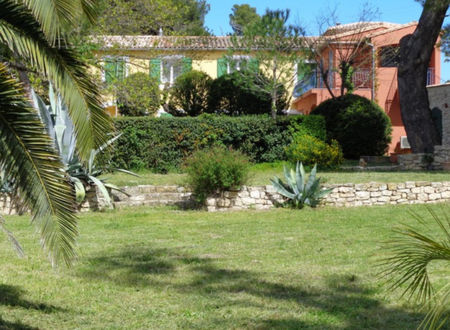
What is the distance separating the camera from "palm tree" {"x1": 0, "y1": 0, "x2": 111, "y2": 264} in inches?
190

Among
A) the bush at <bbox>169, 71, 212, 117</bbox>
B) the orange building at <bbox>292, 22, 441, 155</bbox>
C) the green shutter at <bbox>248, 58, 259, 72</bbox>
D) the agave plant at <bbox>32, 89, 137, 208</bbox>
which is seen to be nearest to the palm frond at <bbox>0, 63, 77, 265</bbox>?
the agave plant at <bbox>32, 89, 137, 208</bbox>

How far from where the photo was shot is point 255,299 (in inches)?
247

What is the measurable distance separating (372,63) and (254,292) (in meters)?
24.8

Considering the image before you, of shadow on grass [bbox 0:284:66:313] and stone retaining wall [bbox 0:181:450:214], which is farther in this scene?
stone retaining wall [bbox 0:181:450:214]

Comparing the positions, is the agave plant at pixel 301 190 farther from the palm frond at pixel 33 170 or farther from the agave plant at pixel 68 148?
the palm frond at pixel 33 170

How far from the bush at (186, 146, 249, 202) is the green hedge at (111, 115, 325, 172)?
5.51m

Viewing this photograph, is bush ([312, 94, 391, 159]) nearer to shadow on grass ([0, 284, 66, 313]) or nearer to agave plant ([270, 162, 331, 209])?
agave plant ([270, 162, 331, 209])

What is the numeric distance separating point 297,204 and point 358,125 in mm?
10030

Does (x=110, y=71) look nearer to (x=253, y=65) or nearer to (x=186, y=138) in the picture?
(x=186, y=138)

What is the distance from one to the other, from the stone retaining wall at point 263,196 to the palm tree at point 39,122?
8.61 metres

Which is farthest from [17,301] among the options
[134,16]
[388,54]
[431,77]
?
[431,77]

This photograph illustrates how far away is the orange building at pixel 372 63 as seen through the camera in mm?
29094

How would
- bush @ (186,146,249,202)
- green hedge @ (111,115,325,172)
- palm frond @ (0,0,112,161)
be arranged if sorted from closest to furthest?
palm frond @ (0,0,112,161) → bush @ (186,146,249,202) → green hedge @ (111,115,325,172)

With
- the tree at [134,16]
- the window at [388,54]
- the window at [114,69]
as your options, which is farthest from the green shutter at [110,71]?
the window at [388,54]
